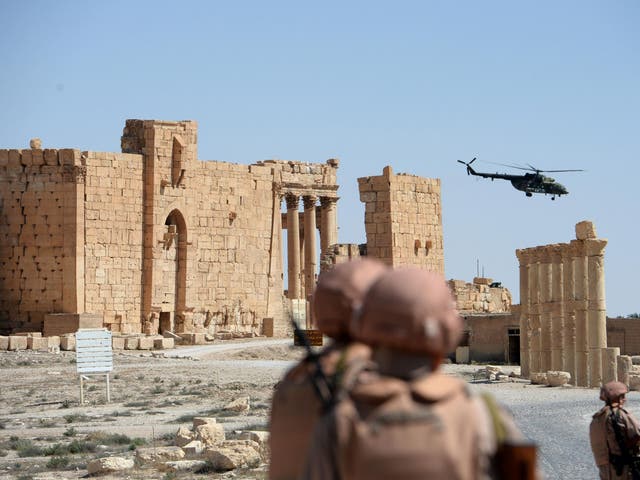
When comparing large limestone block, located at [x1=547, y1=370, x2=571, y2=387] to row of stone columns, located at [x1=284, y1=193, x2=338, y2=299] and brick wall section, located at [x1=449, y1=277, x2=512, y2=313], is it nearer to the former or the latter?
brick wall section, located at [x1=449, y1=277, x2=512, y2=313]

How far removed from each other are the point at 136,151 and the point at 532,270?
15.5 meters

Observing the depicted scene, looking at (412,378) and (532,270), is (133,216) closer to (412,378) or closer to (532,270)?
(532,270)

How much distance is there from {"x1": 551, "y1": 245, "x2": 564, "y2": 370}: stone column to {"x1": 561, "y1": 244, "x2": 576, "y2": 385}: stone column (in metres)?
0.24

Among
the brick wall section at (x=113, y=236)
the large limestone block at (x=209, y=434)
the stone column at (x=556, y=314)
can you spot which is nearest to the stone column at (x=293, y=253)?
the brick wall section at (x=113, y=236)

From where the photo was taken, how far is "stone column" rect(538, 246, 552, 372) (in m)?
30.9

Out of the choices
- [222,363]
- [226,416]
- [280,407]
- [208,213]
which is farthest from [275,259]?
[280,407]

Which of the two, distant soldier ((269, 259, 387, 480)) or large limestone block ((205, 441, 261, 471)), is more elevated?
distant soldier ((269, 259, 387, 480))

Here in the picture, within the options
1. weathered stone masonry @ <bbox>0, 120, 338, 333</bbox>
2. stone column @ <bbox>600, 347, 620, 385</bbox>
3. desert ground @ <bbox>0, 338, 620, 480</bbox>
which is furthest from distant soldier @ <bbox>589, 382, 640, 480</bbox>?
weathered stone masonry @ <bbox>0, 120, 338, 333</bbox>

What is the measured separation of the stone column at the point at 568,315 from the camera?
2905cm

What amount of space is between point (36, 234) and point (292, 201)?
35.5ft

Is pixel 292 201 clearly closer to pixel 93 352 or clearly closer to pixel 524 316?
pixel 524 316

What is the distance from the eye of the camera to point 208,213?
4322cm

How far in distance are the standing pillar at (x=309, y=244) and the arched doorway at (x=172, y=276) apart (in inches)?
282

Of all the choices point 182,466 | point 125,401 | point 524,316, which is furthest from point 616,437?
point 524,316
